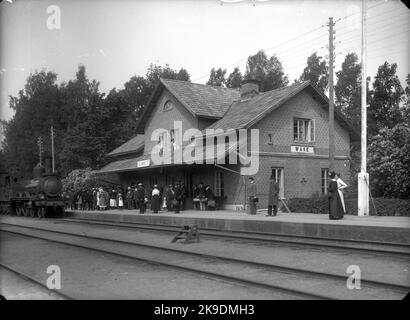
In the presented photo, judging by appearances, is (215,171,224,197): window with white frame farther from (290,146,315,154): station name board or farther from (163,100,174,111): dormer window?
(163,100,174,111): dormer window

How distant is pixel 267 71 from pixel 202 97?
28.6m

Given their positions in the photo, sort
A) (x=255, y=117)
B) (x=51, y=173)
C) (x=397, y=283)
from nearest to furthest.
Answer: (x=397, y=283) < (x=255, y=117) < (x=51, y=173)

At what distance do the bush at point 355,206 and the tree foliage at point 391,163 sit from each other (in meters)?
1.75

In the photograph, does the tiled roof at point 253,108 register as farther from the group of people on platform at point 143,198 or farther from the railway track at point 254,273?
the railway track at point 254,273

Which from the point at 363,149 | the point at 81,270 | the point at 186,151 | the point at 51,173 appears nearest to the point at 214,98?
the point at 186,151

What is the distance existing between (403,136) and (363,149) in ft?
11.7

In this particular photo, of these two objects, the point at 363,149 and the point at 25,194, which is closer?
the point at 363,149

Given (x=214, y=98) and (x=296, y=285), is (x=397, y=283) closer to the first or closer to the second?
(x=296, y=285)

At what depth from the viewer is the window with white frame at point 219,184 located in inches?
928

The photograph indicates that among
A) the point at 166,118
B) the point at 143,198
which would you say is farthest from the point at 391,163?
the point at 166,118

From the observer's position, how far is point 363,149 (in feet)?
54.5

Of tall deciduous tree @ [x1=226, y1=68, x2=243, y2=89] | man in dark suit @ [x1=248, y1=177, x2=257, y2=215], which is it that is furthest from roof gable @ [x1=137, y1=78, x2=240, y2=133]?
tall deciduous tree @ [x1=226, y1=68, x2=243, y2=89]

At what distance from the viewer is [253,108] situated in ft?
80.0
